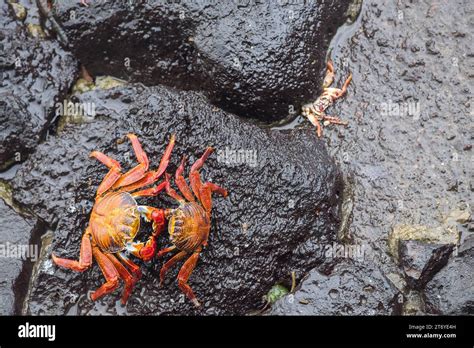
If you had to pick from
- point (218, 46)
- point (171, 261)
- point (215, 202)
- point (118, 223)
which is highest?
point (218, 46)

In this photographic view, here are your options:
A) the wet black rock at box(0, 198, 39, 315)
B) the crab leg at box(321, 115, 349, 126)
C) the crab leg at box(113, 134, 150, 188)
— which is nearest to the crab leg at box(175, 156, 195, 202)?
the crab leg at box(113, 134, 150, 188)

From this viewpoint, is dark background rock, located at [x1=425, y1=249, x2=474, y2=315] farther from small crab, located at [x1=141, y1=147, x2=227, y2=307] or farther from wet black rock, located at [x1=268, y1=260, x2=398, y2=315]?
small crab, located at [x1=141, y1=147, x2=227, y2=307]

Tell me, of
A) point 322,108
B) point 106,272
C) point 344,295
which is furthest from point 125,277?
point 322,108

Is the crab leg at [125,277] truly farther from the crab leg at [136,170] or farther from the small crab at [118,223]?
the crab leg at [136,170]

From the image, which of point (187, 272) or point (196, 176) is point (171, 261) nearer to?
point (187, 272)

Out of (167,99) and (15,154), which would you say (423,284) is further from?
(15,154)

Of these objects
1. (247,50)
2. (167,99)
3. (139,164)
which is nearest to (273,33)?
(247,50)
